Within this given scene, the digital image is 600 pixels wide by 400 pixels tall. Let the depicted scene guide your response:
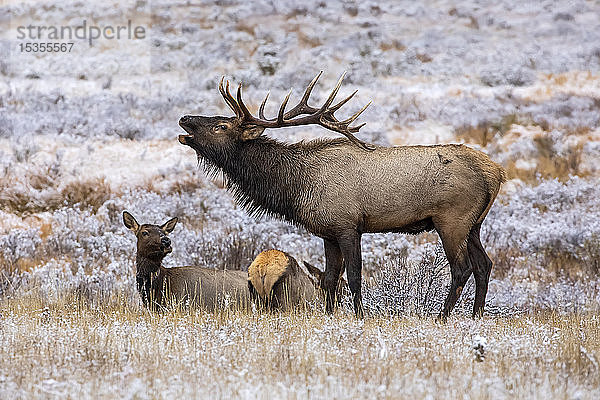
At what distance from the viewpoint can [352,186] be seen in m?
8.34

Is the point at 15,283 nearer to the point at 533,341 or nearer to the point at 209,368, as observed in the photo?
the point at 209,368

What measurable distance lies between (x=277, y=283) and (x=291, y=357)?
2.75 meters

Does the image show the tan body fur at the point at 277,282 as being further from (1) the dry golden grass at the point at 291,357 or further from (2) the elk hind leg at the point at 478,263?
(2) the elk hind leg at the point at 478,263

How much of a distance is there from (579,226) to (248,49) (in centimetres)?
1455

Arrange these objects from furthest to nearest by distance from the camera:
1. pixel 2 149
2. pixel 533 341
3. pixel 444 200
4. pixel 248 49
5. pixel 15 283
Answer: pixel 248 49 → pixel 2 149 → pixel 15 283 → pixel 444 200 → pixel 533 341

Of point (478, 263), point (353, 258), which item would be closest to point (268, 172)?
point (353, 258)

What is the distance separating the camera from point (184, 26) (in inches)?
1118

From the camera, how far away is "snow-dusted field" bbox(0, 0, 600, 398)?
5.71m

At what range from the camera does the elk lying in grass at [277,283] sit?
8.71 m

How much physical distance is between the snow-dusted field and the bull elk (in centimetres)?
71

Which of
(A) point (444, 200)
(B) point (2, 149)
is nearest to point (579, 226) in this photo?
(A) point (444, 200)

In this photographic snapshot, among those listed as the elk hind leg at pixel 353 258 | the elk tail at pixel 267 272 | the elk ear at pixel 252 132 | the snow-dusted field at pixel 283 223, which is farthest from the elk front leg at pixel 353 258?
the elk ear at pixel 252 132

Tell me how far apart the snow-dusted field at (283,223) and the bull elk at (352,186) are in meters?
0.71

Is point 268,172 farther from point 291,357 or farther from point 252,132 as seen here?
point 291,357
